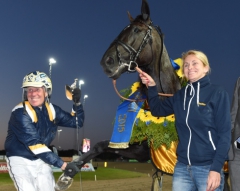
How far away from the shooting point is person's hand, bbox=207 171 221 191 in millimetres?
2324

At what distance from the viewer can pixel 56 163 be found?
3.32 metres

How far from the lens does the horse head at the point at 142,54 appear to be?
3.80m

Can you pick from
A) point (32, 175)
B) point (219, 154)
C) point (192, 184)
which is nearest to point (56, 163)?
point (32, 175)

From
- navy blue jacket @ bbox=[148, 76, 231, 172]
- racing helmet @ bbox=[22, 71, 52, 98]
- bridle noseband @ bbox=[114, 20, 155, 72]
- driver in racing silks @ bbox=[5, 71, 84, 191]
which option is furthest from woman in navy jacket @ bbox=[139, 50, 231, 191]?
racing helmet @ bbox=[22, 71, 52, 98]

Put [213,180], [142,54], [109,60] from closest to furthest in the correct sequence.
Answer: [213,180] < [109,60] < [142,54]

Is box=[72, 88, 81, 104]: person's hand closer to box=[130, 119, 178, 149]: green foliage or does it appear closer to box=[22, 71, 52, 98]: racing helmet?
box=[22, 71, 52, 98]: racing helmet

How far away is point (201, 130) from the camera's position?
2482 millimetres

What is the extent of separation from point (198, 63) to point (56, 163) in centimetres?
165

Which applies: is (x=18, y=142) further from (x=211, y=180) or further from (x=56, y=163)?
(x=211, y=180)

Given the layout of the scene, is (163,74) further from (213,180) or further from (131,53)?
(213,180)

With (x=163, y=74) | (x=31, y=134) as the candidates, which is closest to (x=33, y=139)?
(x=31, y=134)

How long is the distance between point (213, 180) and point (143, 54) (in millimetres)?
1932

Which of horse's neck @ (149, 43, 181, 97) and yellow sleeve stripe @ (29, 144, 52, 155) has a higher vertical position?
horse's neck @ (149, 43, 181, 97)

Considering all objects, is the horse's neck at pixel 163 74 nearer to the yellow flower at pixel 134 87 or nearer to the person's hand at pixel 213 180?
the yellow flower at pixel 134 87
